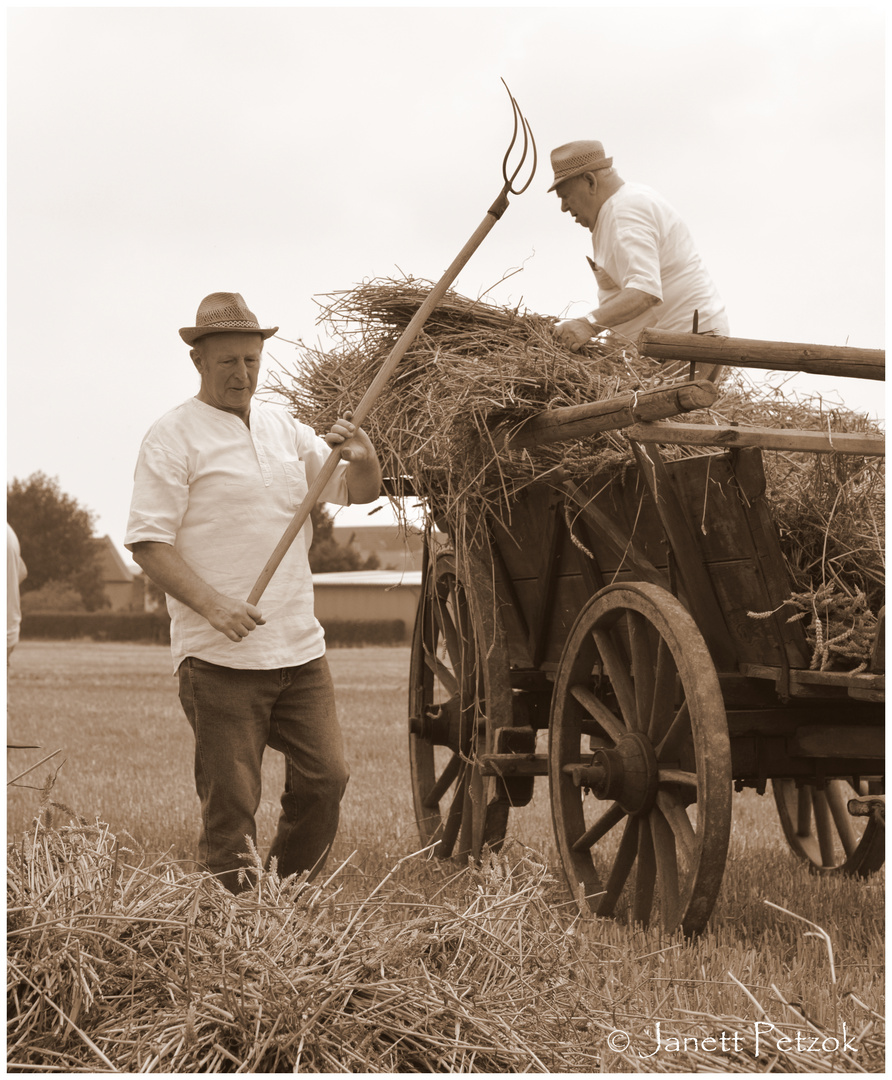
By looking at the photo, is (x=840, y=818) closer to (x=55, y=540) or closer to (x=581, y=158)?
(x=581, y=158)

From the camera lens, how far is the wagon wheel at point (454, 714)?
14.8 ft

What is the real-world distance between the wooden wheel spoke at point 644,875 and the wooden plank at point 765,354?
1.45 m

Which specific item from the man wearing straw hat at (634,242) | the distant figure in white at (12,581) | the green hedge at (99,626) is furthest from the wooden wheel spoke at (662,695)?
the green hedge at (99,626)

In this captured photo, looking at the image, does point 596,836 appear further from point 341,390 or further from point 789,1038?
point 341,390

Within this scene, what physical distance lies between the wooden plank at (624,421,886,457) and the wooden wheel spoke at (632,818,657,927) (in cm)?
A: 122

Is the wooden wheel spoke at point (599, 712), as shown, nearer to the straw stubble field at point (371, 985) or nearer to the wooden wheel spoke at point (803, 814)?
the straw stubble field at point (371, 985)

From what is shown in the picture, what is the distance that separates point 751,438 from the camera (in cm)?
314

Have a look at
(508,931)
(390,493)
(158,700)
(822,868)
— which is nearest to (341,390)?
(390,493)

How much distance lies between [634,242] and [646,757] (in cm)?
193

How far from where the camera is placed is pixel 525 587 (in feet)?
15.3

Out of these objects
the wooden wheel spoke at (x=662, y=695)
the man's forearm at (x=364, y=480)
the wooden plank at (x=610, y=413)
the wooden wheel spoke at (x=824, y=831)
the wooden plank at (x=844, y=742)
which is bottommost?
the wooden wheel spoke at (x=824, y=831)

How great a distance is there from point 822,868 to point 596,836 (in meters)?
1.78

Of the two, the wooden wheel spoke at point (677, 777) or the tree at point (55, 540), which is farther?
the tree at point (55, 540)

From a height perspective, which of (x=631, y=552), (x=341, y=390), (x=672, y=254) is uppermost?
(x=672, y=254)
